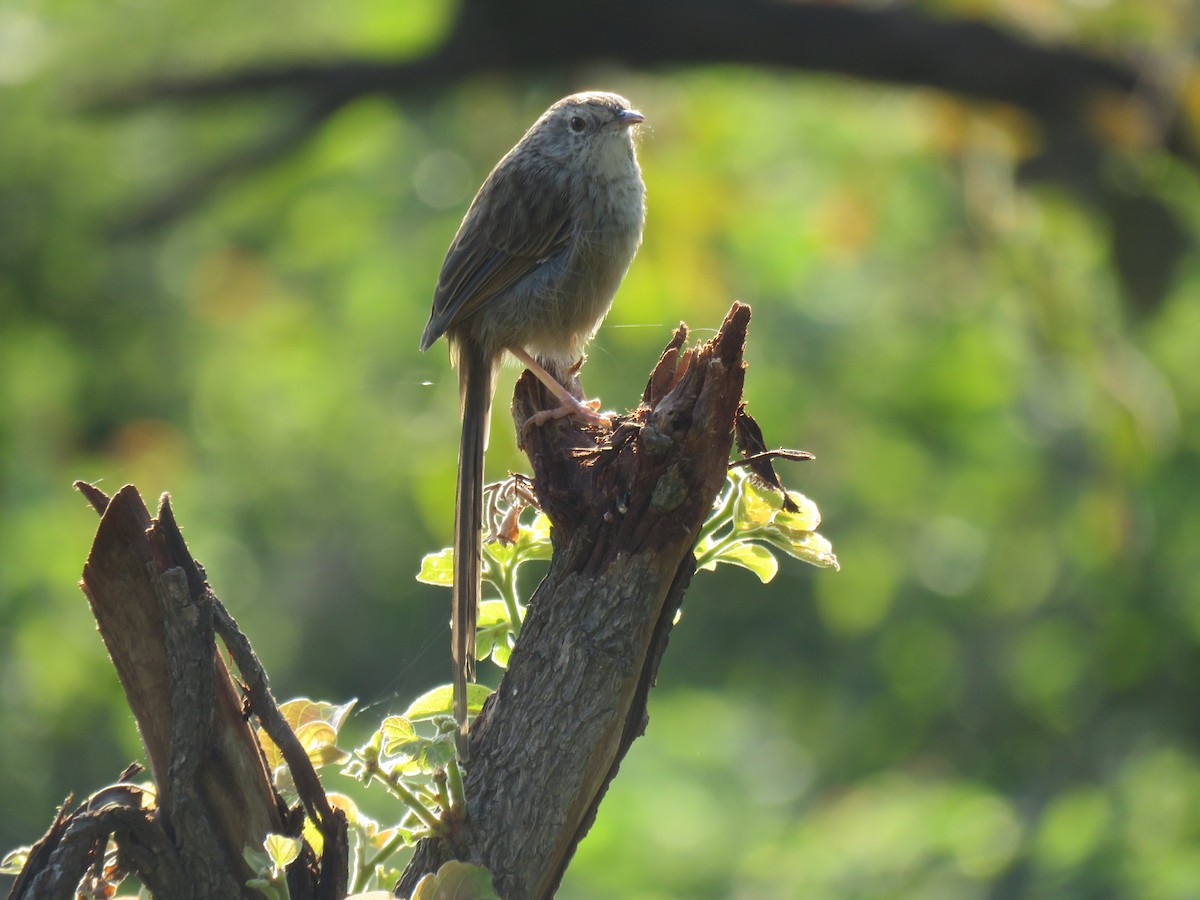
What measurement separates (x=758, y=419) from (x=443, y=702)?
28.8 feet

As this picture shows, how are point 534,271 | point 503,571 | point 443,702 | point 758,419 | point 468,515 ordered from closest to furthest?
point 443,702 < point 503,571 < point 468,515 < point 534,271 < point 758,419

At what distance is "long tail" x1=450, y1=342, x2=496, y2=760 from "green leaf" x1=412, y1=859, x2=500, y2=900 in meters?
0.28

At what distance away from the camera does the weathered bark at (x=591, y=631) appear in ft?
7.55

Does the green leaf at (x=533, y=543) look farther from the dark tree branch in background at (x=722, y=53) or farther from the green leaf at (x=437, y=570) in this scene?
the dark tree branch in background at (x=722, y=53)

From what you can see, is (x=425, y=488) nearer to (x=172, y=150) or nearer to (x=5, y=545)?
(x=5, y=545)

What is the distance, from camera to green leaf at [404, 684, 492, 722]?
2.48 m

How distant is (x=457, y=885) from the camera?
2078 mm

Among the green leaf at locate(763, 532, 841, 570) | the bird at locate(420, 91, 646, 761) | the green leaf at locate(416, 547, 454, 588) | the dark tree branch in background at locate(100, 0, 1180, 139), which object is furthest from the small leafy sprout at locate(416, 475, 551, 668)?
the dark tree branch in background at locate(100, 0, 1180, 139)

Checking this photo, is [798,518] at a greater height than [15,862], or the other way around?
[798,518]

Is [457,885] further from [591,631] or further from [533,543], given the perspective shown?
[533,543]

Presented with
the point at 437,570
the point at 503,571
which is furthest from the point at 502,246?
the point at 503,571

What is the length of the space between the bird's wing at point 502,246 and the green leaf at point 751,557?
2.00 metres

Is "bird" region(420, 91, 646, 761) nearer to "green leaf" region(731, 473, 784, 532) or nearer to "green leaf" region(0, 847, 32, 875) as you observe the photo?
"green leaf" region(731, 473, 784, 532)

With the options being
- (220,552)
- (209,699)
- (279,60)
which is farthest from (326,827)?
(220,552)
